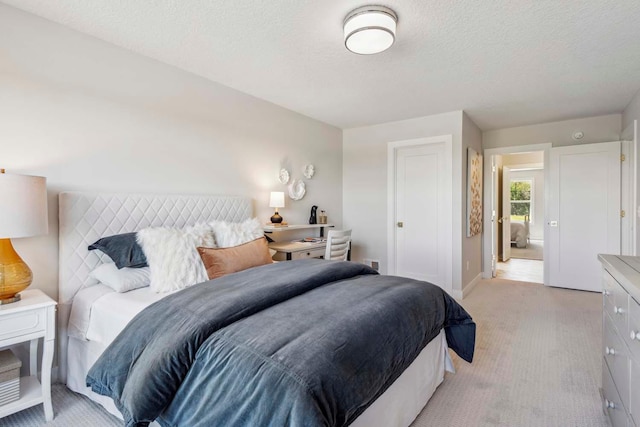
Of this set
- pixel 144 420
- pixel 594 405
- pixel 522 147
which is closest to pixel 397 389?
pixel 144 420

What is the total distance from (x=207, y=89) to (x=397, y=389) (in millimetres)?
2993

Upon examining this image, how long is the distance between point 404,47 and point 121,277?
2.61 meters

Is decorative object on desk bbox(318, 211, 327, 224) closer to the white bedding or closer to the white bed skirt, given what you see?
the white bed skirt

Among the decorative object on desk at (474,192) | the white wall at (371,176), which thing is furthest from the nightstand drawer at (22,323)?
the decorative object on desk at (474,192)

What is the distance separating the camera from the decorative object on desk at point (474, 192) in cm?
443

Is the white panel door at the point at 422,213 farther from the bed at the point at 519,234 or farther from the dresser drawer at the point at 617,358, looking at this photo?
the bed at the point at 519,234

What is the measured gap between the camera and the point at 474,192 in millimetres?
4699

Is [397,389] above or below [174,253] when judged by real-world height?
below

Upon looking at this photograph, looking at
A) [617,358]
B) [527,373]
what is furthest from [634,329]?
[527,373]

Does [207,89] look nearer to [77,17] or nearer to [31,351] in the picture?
[77,17]

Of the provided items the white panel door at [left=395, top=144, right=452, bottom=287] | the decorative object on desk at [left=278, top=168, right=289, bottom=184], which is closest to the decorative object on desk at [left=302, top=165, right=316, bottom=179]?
the decorative object on desk at [left=278, top=168, right=289, bottom=184]

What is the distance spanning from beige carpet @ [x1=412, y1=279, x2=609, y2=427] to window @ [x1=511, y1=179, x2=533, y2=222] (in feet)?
21.0

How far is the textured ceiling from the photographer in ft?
6.77

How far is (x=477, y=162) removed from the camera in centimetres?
487
